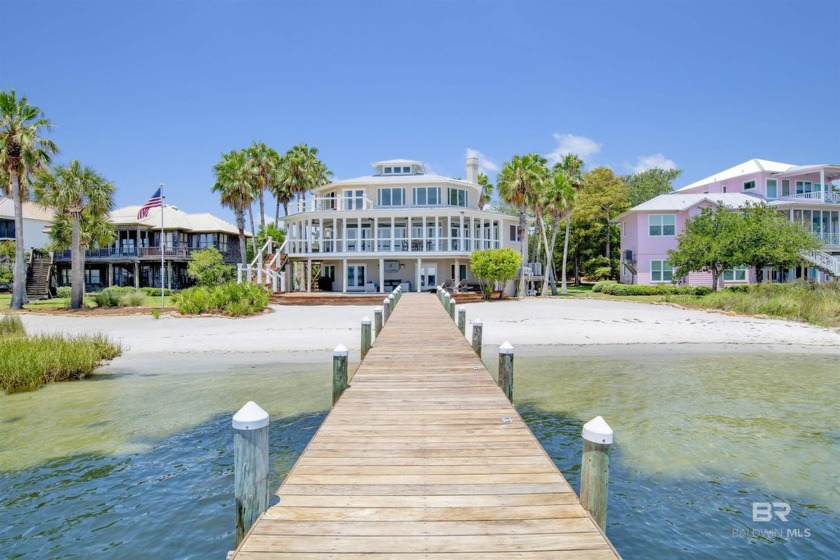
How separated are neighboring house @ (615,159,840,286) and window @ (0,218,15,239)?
183 feet

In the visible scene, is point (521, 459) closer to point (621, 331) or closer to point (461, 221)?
point (621, 331)

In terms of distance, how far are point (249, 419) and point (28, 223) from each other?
5606 centimetres

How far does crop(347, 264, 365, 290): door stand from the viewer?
38094 mm

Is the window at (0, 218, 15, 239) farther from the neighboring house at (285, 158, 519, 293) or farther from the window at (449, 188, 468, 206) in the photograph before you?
the window at (449, 188, 468, 206)

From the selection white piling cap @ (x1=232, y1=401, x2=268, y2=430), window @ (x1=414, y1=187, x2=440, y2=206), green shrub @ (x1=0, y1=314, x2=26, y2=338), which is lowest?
green shrub @ (x1=0, y1=314, x2=26, y2=338)

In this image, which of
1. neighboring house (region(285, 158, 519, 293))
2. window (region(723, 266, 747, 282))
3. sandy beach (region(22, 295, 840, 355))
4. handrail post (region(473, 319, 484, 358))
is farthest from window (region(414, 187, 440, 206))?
handrail post (region(473, 319, 484, 358))

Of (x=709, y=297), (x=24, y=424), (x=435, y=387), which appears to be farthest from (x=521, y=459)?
(x=709, y=297)

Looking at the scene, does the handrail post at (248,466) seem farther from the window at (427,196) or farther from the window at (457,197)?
the window at (457,197)

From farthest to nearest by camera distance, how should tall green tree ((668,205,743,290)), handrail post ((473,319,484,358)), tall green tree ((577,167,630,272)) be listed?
tall green tree ((577,167,630,272)) → tall green tree ((668,205,743,290)) → handrail post ((473,319,484,358))

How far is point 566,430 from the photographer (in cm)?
1028

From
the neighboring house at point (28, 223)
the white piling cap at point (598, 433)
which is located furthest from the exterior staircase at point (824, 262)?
the neighboring house at point (28, 223)

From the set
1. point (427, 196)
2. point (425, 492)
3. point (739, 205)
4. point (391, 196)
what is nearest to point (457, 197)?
point (427, 196)

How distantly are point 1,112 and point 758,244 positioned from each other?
1818 inches

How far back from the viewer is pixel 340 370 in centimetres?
928
